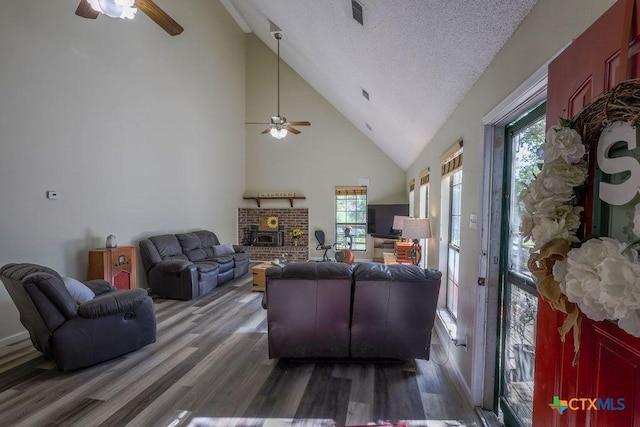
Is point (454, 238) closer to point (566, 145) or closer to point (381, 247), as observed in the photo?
point (566, 145)

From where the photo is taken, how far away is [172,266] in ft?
14.8

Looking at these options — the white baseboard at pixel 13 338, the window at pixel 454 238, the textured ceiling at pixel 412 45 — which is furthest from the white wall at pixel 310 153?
the white baseboard at pixel 13 338

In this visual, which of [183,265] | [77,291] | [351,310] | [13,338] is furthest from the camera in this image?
[183,265]

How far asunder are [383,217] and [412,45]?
18.3 feet

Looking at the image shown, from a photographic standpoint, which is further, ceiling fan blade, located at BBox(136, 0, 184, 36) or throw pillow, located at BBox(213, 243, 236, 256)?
throw pillow, located at BBox(213, 243, 236, 256)

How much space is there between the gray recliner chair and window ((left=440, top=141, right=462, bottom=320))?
10.4 ft

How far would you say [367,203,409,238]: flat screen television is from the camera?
721cm

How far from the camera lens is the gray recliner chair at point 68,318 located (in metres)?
2.35

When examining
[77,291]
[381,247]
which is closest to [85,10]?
[77,291]

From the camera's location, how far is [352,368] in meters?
2.59

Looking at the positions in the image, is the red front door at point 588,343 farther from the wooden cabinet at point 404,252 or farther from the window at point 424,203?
the window at point 424,203

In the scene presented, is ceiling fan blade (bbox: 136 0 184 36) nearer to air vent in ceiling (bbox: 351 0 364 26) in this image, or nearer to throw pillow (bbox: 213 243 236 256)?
air vent in ceiling (bbox: 351 0 364 26)

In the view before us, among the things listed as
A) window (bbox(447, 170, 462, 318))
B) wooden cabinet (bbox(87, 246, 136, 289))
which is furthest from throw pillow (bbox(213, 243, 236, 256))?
window (bbox(447, 170, 462, 318))

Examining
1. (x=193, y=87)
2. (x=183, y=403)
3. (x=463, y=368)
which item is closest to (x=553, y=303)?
(x=463, y=368)
